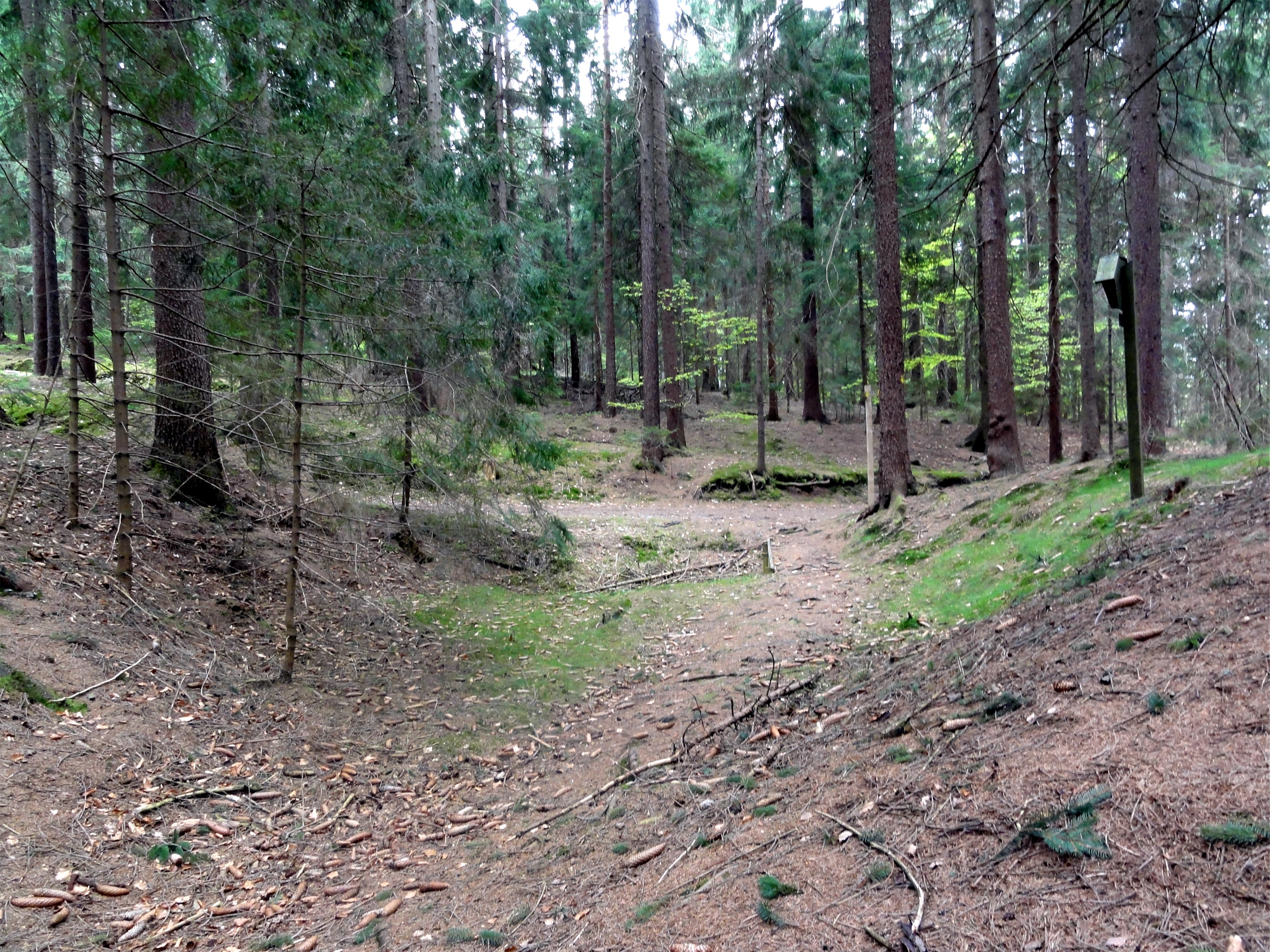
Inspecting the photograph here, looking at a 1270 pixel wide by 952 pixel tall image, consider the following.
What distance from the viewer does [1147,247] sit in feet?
32.1

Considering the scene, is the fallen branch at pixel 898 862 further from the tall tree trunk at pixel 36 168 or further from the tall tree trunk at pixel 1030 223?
the tall tree trunk at pixel 1030 223

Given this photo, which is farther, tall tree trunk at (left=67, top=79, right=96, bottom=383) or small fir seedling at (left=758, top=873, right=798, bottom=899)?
tall tree trunk at (left=67, top=79, right=96, bottom=383)

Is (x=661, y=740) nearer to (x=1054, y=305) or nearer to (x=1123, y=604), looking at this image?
(x=1123, y=604)

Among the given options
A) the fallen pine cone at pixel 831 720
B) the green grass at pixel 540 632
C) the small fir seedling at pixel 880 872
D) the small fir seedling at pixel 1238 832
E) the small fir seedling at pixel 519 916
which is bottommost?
the green grass at pixel 540 632

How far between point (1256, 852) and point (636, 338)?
33461 millimetres

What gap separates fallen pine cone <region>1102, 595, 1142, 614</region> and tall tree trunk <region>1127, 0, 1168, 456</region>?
659 cm

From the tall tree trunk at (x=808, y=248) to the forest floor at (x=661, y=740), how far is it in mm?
13944

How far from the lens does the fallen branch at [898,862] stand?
234 centimetres

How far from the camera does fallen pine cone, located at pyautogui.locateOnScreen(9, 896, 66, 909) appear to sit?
146 inches

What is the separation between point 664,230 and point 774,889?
65.0 feet

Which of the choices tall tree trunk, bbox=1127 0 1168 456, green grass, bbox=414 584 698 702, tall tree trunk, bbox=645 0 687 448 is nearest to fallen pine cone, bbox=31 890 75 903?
green grass, bbox=414 584 698 702

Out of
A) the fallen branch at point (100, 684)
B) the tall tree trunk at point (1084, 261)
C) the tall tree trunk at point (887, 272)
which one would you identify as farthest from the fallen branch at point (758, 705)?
the tall tree trunk at point (1084, 261)

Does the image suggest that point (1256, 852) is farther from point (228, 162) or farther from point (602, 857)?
point (228, 162)

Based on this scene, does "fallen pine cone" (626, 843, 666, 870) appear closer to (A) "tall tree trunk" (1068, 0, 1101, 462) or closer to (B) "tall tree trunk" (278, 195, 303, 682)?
(B) "tall tree trunk" (278, 195, 303, 682)
